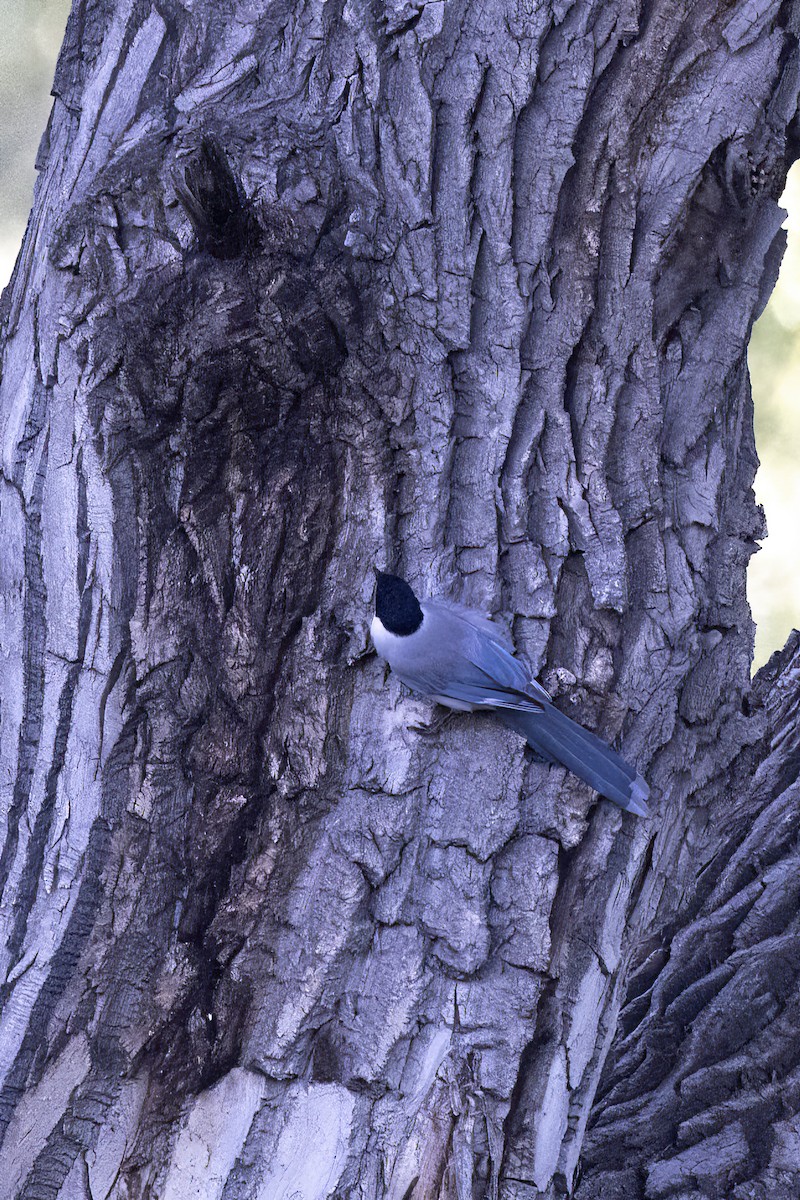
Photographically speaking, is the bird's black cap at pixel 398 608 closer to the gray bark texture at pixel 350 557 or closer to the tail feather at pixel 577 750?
the gray bark texture at pixel 350 557

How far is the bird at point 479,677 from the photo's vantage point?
120cm

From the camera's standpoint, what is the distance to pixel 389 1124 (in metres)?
1.13

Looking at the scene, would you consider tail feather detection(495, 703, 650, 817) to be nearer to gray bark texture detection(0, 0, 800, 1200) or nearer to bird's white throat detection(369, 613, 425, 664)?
gray bark texture detection(0, 0, 800, 1200)

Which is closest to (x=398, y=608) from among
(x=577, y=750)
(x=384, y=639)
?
(x=384, y=639)

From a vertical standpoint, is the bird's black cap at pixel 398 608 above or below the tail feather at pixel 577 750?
above

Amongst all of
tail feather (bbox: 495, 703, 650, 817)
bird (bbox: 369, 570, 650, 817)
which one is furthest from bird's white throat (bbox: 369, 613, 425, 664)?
tail feather (bbox: 495, 703, 650, 817)

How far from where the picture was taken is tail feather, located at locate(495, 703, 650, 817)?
49.2 inches

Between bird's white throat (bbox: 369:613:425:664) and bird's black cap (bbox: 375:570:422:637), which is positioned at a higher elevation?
bird's black cap (bbox: 375:570:422:637)

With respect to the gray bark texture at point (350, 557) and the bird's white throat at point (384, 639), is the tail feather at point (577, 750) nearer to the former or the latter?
the gray bark texture at point (350, 557)

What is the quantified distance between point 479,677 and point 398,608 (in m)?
0.14

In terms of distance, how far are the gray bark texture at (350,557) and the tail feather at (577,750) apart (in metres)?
0.02

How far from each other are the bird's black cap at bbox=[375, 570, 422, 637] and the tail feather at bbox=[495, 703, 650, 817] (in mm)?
171

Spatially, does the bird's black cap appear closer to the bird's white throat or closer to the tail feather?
the bird's white throat

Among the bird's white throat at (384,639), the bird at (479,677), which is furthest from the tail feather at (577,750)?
the bird's white throat at (384,639)
